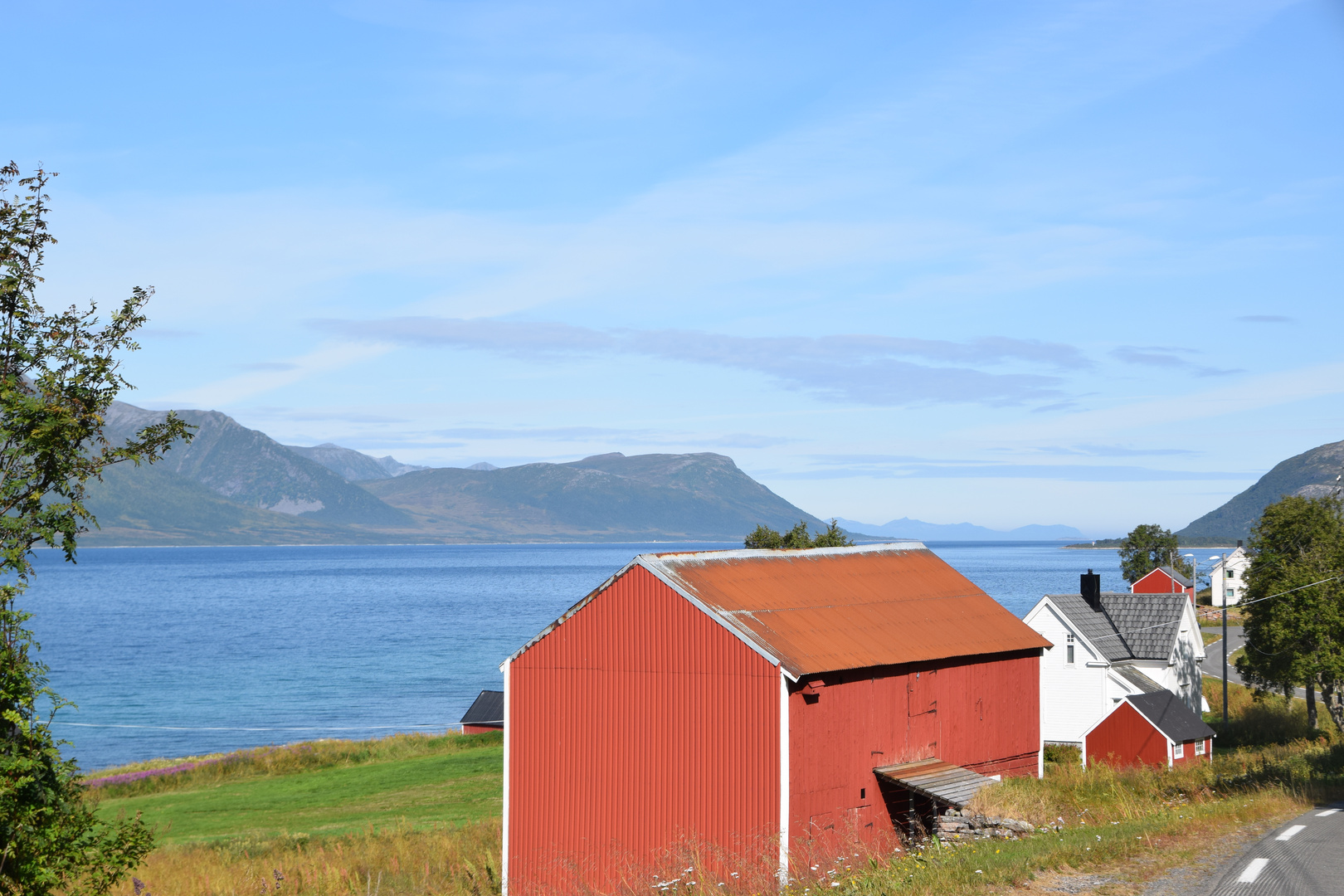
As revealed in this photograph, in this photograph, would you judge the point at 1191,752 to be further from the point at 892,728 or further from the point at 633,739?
the point at 633,739

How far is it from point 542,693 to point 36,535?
12870 mm

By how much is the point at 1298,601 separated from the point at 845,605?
2876 centimetres

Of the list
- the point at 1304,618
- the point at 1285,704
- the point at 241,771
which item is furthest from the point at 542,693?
the point at 1285,704

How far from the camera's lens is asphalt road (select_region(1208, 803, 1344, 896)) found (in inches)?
461

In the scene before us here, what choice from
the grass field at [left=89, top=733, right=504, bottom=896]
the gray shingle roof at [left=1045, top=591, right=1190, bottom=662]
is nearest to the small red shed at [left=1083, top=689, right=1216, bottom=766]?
the gray shingle roof at [left=1045, top=591, right=1190, bottom=662]

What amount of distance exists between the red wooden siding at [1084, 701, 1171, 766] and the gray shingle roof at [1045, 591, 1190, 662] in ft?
32.9

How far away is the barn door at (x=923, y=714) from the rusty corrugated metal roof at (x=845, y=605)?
0.50m

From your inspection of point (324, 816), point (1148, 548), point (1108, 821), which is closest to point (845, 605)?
point (1108, 821)

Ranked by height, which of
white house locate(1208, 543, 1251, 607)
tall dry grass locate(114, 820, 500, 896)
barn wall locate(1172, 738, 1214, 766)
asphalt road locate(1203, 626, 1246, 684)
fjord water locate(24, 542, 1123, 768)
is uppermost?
white house locate(1208, 543, 1251, 607)

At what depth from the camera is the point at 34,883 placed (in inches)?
521

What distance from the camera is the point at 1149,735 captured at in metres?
43.4

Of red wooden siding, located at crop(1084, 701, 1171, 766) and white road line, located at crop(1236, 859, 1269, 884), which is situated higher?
white road line, located at crop(1236, 859, 1269, 884)

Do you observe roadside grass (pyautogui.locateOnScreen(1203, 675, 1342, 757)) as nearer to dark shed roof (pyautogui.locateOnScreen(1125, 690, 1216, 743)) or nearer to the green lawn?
dark shed roof (pyautogui.locateOnScreen(1125, 690, 1216, 743))

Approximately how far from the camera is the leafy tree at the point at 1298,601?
4409 cm
